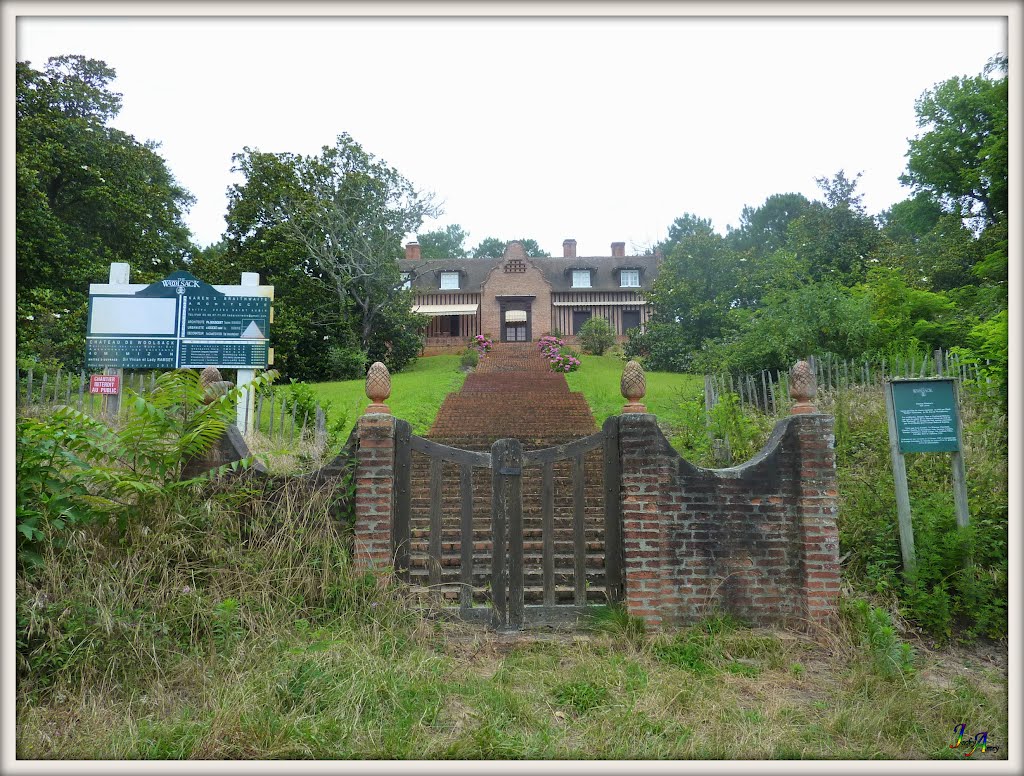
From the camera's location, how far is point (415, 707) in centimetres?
420

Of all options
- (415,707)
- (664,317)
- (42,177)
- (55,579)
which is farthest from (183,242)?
(415,707)

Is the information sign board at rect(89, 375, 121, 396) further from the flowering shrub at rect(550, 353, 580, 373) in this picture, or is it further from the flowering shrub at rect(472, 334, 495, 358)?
the flowering shrub at rect(472, 334, 495, 358)

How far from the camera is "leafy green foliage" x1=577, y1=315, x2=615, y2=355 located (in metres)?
31.6

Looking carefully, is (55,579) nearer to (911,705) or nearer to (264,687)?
(264,687)

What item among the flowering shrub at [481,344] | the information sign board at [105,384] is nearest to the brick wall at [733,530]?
the information sign board at [105,384]

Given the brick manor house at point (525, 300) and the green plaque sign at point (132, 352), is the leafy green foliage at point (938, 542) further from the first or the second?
the brick manor house at point (525, 300)

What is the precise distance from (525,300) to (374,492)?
32.7m

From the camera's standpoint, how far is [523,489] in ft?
30.9

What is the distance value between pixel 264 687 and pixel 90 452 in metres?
2.47

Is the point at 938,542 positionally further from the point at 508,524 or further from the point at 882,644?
the point at 508,524

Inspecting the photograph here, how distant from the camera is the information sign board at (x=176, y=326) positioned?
417 inches

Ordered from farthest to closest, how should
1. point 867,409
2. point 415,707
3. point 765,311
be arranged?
point 765,311, point 867,409, point 415,707

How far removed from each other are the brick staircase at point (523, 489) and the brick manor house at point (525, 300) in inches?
733

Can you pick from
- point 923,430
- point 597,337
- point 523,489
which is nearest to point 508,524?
point 523,489
